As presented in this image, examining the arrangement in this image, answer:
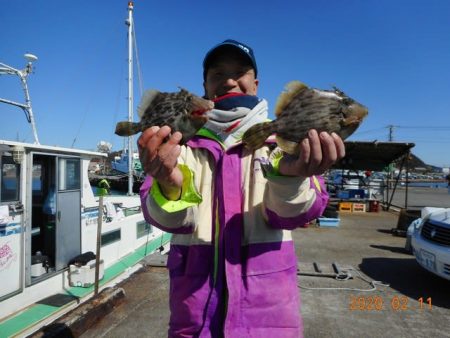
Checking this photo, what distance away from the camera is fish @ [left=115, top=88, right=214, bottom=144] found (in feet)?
5.95

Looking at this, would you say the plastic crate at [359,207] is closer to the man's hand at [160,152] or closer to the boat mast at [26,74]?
the boat mast at [26,74]

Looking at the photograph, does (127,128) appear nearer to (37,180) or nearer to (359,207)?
(37,180)

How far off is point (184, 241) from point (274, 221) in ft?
1.67

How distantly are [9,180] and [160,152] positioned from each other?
513cm

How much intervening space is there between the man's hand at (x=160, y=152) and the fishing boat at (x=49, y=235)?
472 centimetres

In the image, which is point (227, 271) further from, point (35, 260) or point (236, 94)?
point (35, 260)

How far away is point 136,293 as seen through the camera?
6512mm

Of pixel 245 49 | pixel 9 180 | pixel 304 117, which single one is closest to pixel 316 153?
pixel 304 117

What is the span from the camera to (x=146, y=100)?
6.60ft

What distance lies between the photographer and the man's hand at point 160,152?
1652mm

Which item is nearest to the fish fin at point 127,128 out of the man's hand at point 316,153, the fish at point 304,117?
the fish at point 304,117

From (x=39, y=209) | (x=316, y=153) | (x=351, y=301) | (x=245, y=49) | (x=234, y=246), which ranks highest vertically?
(x=245, y=49)

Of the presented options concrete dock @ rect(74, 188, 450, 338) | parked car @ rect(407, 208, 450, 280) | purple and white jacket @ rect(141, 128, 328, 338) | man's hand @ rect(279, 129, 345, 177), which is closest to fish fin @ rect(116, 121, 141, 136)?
purple and white jacket @ rect(141, 128, 328, 338)

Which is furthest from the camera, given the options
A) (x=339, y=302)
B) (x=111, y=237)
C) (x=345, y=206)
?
(x=345, y=206)
